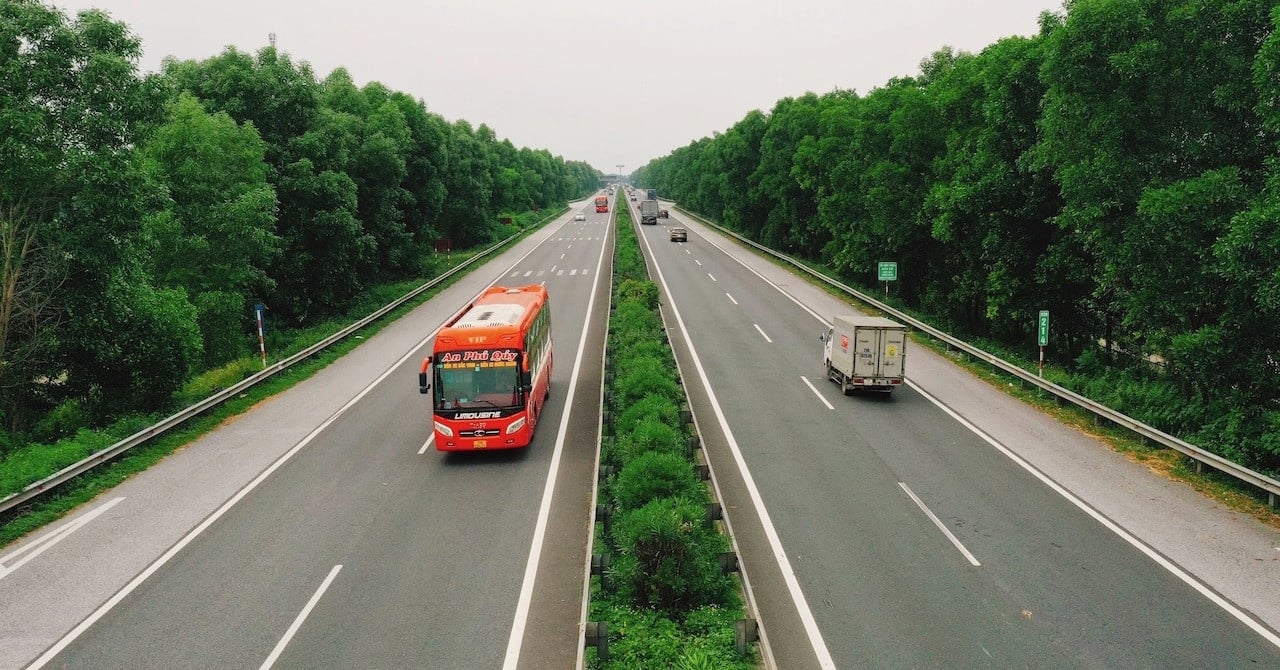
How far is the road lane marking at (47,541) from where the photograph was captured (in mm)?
12711

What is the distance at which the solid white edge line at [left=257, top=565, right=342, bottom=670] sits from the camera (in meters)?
9.90

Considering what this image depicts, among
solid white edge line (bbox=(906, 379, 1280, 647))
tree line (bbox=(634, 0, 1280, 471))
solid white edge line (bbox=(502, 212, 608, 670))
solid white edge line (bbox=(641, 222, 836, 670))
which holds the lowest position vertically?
solid white edge line (bbox=(502, 212, 608, 670))

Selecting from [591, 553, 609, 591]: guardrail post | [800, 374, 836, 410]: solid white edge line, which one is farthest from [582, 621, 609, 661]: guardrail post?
[800, 374, 836, 410]: solid white edge line

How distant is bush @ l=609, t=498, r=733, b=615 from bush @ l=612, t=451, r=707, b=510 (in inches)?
43.3

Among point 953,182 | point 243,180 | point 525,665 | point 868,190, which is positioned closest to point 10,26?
point 243,180

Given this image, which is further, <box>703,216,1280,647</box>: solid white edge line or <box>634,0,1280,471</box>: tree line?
<box>634,0,1280,471</box>: tree line

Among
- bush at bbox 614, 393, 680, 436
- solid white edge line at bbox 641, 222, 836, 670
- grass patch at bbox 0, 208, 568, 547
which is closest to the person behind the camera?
solid white edge line at bbox 641, 222, 836, 670

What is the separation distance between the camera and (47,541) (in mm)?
13688

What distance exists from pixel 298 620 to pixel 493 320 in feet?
30.1

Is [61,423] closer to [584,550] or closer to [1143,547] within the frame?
[584,550]

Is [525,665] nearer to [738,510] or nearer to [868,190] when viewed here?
[738,510]

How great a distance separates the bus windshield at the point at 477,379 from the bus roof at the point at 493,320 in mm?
320

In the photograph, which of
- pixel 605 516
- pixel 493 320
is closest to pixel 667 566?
pixel 605 516

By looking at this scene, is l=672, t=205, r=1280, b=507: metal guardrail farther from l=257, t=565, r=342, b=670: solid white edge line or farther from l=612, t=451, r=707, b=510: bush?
l=257, t=565, r=342, b=670: solid white edge line
